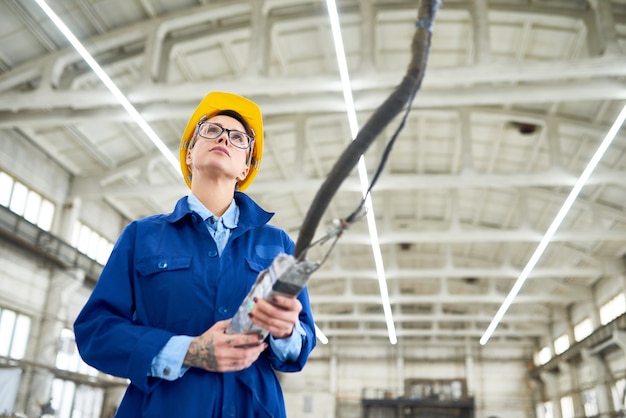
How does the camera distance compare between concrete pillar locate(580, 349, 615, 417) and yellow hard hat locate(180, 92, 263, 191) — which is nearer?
yellow hard hat locate(180, 92, 263, 191)

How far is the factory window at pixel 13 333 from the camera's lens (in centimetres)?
1434

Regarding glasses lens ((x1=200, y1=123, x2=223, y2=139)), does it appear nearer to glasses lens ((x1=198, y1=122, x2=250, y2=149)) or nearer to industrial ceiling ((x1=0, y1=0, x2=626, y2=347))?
glasses lens ((x1=198, y1=122, x2=250, y2=149))

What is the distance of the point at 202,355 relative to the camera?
1.54 metres

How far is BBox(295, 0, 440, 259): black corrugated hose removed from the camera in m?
1.18

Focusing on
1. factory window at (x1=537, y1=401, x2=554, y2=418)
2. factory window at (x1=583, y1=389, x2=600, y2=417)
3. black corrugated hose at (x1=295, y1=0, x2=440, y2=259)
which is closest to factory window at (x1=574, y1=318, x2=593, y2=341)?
factory window at (x1=583, y1=389, x2=600, y2=417)

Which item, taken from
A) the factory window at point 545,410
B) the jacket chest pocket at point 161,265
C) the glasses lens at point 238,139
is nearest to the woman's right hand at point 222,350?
the jacket chest pocket at point 161,265

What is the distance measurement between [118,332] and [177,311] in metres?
0.18

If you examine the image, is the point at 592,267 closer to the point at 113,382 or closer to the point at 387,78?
the point at 387,78

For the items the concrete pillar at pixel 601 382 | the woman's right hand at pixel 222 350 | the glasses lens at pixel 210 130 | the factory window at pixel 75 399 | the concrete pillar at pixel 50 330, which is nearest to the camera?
the woman's right hand at pixel 222 350

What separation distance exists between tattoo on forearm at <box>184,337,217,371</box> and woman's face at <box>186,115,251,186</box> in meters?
Answer: 0.64

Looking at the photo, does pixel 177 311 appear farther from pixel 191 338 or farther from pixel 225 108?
pixel 225 108

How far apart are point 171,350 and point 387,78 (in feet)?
29.7

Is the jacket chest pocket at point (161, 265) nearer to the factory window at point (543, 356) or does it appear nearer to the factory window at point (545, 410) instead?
the factory window at point (543, 356)

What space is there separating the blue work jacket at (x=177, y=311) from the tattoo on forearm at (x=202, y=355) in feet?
0.26
